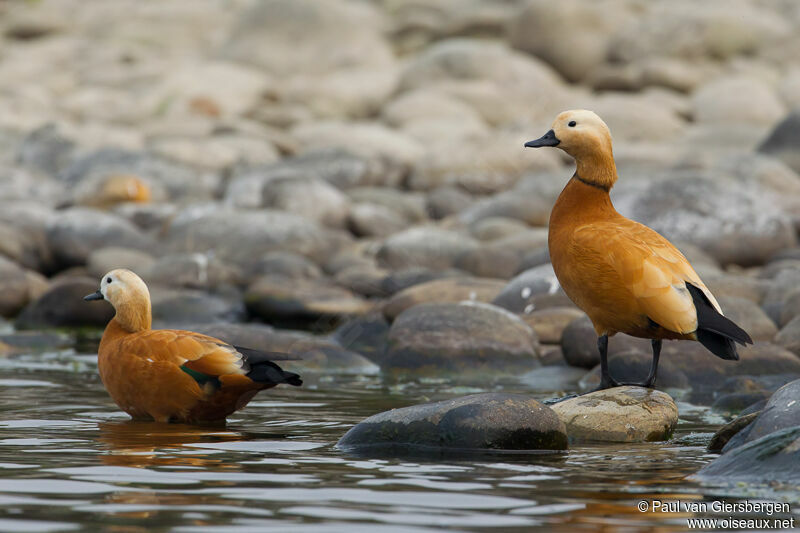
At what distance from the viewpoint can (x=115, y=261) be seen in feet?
50.4

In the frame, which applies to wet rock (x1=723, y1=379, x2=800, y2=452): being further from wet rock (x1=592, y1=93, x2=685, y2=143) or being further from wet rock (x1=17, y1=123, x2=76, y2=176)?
wet rock (x1=17, y1=123, x2=76, y2=176)

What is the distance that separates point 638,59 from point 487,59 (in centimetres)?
413

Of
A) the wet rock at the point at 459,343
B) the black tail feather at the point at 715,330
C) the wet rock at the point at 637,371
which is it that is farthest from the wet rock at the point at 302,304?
the black tail feather at the point at 715,330

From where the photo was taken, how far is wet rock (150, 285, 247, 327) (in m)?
A: 13.2

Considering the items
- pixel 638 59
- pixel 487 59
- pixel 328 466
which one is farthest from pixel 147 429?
pixel 638 59

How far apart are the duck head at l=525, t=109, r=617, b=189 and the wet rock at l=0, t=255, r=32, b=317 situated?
8638 mm

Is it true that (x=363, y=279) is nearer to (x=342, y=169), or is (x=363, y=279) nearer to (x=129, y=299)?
(x=129, y=299)

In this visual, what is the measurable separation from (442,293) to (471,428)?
6041mm

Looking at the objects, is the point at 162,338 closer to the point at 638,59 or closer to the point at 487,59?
the point at 487,59

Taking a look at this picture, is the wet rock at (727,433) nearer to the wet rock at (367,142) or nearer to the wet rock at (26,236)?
the wet rock at (26,236)

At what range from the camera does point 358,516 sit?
15.5 feet

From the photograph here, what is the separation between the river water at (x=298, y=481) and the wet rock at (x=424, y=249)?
24.9 ft

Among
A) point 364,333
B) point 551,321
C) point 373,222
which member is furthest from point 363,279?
point 373,222

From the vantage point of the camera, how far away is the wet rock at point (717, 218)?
51.8 feet
